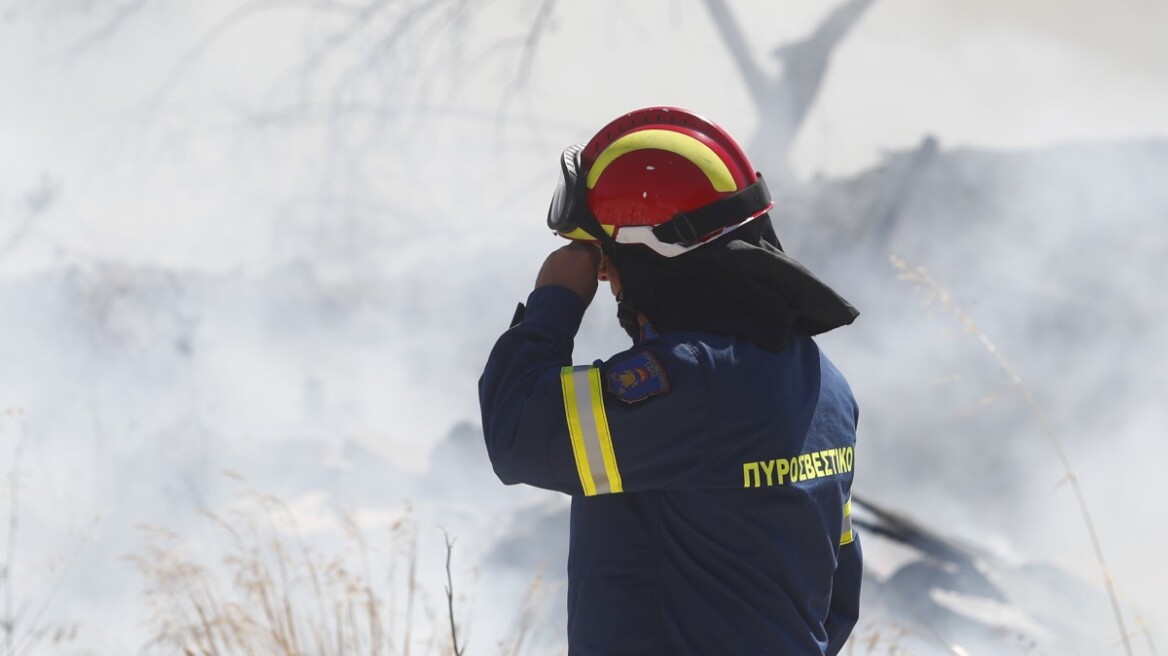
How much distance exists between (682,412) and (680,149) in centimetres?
33

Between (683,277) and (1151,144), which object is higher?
(1151,144)

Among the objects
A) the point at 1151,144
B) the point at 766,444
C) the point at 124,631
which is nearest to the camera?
the point at 766,444

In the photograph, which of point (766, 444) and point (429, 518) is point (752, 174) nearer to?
point (766, 444)

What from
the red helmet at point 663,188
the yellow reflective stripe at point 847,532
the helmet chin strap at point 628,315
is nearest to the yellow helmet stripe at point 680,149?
the red helmet at point 663,188

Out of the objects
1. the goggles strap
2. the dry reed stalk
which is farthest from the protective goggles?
the dry reed stalk

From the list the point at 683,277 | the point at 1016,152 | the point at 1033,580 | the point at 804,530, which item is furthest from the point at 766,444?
the point at 1016,152

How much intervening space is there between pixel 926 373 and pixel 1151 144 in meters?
1.38

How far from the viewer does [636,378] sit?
106cm

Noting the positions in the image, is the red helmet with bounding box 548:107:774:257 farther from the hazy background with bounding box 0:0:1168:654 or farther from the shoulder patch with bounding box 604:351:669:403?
the hazy background with bounding box 0:0:1168:654

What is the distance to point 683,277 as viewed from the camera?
1202 millimetres

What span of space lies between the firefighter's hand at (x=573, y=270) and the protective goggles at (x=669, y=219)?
1.1 inches

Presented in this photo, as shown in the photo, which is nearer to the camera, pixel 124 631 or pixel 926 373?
pixel 124 631

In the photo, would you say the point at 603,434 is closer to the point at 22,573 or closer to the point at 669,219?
the point at 669,219

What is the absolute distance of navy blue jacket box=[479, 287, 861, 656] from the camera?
1061mm
